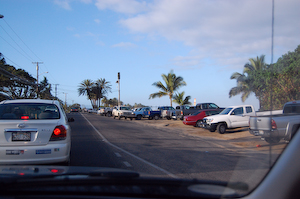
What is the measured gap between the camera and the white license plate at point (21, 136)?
544 centimetres

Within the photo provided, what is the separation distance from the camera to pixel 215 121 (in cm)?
1647

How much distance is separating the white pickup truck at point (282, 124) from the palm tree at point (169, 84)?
36192 mm

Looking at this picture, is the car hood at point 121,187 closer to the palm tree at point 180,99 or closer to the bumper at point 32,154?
the bumper at point 32,154

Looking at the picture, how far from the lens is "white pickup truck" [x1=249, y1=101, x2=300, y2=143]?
2.30 m

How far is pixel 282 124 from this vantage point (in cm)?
268

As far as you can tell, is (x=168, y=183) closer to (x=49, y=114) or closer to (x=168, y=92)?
(x=49, y=114)

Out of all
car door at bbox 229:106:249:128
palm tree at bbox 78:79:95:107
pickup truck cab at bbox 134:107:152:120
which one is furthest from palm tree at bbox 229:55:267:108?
palm tree at bbox 78:79:95:107

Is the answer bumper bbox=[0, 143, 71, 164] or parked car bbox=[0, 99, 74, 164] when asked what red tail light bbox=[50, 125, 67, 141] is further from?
bumper bbox=[0, 143, 71, 164]

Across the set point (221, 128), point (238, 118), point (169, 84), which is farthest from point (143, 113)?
point (238, 118)

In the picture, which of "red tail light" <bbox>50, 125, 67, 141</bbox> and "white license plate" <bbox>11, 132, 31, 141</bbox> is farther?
"red tail light" <bbox>50, 125, 67, 141</bbox>

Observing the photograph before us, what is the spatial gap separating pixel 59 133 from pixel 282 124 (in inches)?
185

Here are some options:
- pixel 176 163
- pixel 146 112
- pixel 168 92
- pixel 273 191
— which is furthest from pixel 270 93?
pixel 168 92

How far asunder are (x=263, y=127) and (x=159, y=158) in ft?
19.1

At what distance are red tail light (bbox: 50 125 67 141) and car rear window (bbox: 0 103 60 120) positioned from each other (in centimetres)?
56
